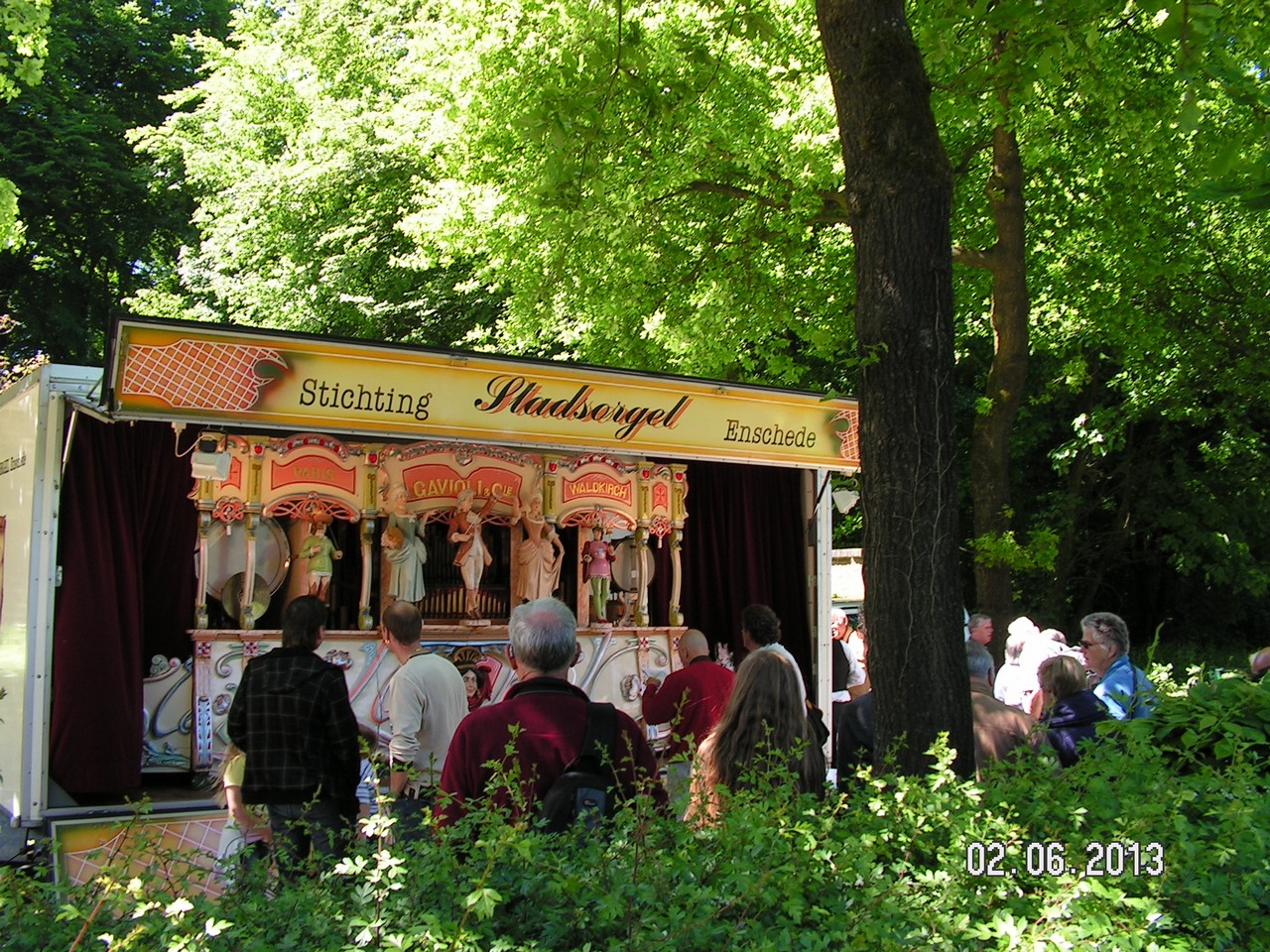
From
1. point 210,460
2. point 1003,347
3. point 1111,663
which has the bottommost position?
point 1111,663

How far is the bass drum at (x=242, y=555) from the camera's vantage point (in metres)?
8.27

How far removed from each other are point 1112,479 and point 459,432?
17646 mm

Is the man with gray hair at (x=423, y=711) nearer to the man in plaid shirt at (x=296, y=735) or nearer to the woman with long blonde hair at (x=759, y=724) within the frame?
the man in plaid shirt at (x=296, y=735)

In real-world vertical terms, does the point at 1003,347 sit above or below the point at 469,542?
above

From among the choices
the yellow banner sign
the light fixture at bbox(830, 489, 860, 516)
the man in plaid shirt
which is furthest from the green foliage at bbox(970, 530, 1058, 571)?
the man in plaid shirt

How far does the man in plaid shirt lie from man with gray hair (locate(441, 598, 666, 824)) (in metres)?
1.33

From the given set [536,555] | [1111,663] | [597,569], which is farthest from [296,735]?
[597,569]

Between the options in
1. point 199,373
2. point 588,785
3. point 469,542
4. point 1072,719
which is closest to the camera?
point 588,785

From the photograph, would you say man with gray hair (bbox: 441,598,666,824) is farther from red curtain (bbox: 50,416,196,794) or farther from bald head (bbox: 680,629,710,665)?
red curtain (bbox: 50,416,196,794)

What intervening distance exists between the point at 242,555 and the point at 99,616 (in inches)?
45.5

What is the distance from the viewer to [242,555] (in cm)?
836

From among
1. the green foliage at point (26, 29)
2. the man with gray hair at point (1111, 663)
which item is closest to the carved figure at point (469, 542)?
the man with gray hair at point (1111, 663)
